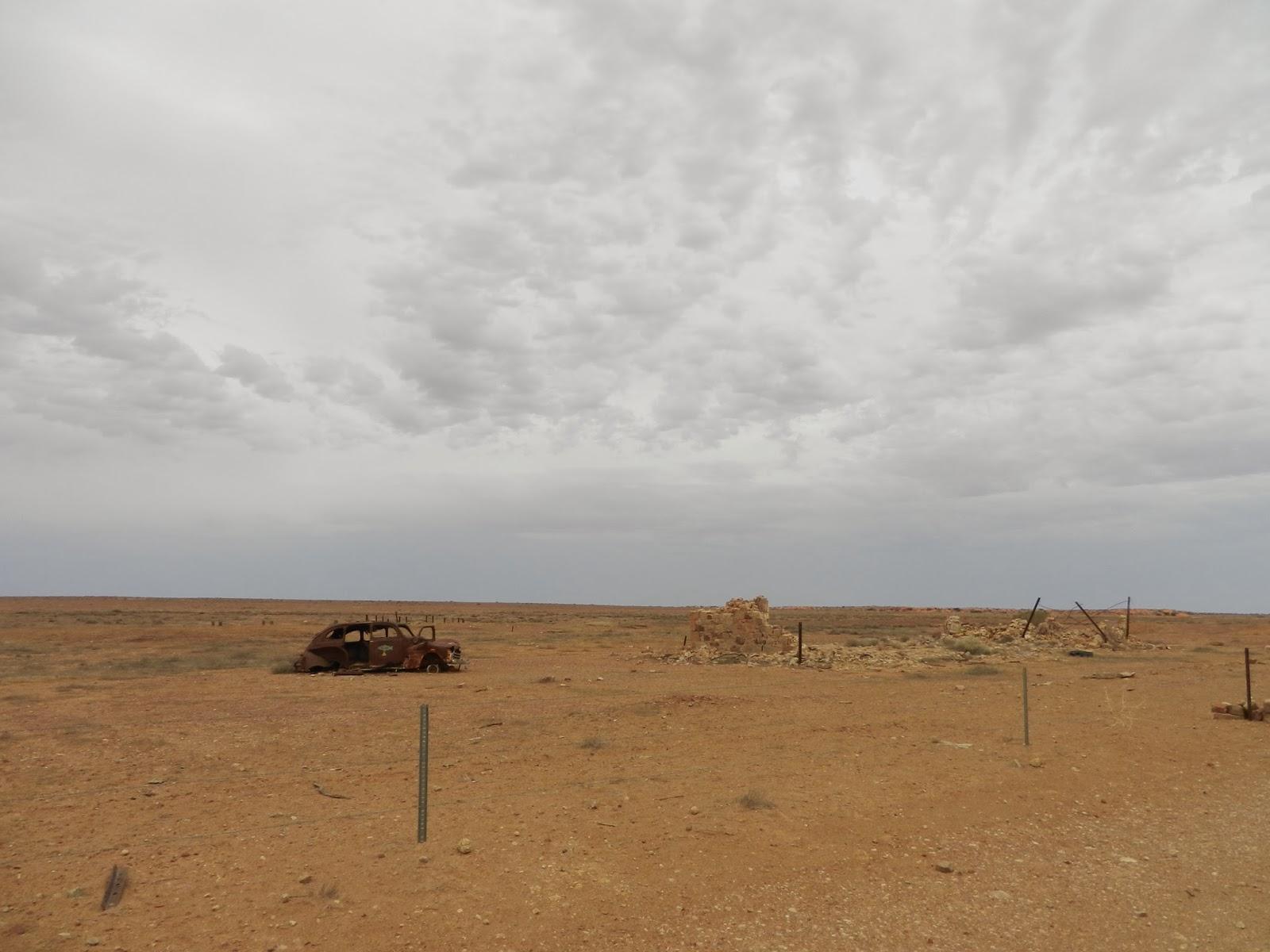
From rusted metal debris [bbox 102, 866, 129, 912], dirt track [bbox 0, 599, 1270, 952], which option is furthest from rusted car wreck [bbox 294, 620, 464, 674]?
rusted metal debris [bbox 102, 866, 129, 912]

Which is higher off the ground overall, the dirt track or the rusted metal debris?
the rusted metal debris

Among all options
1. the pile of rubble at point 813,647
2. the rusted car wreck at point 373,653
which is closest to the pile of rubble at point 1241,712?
the pile of rubble at point 813,647

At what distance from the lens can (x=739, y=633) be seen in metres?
32.2

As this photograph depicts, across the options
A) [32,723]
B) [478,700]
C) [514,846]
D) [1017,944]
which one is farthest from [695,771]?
[32,723]

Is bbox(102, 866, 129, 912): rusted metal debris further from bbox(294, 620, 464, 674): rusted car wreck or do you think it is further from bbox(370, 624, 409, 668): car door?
bbox(370, 624, 409, 668): car door

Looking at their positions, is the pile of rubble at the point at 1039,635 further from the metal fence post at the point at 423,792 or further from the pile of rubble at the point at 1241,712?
the metal fence post at the point at 423,792

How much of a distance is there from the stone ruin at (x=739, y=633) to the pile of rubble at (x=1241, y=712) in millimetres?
16355

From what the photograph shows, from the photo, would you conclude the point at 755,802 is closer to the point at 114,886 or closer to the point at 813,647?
the point at 114,886

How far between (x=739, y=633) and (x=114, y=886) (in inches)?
1050

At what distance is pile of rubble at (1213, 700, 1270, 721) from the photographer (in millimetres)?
16125

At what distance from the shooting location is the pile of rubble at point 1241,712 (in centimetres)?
1612

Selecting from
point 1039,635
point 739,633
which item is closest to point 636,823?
point 739,633

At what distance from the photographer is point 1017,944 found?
20.9ft

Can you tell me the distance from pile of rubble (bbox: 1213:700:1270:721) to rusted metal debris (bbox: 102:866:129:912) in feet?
58.8
